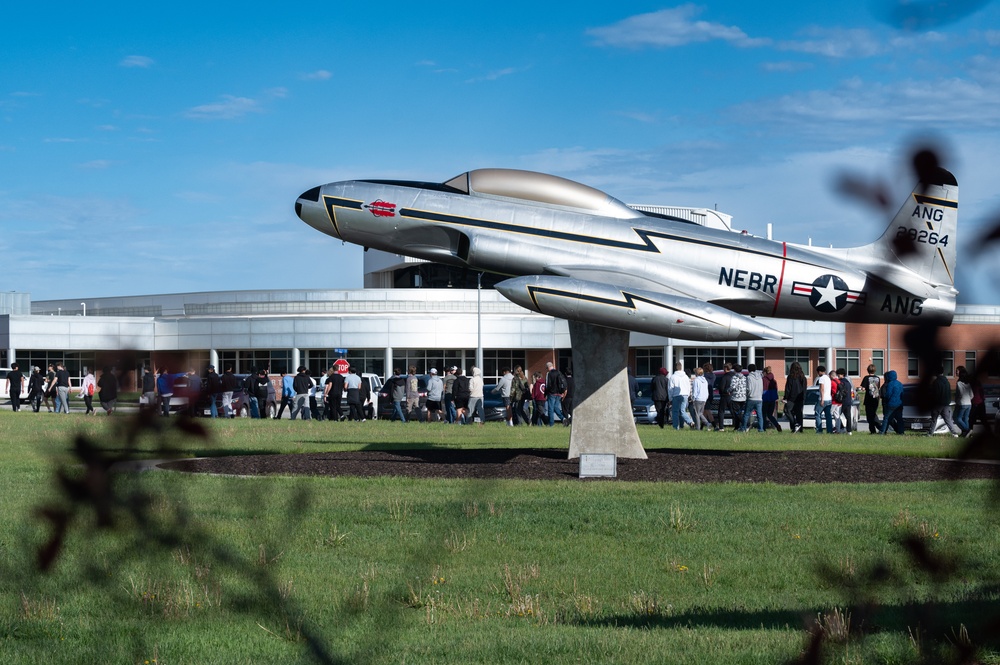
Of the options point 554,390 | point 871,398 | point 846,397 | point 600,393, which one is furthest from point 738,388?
point 600,393

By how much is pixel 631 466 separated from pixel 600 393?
125 centimetres

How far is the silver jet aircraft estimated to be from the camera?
15219 millimetres

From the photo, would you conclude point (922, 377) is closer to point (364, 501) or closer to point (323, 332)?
point (364, 501)

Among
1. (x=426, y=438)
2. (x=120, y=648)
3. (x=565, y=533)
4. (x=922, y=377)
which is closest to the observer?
(x=922, y=377)

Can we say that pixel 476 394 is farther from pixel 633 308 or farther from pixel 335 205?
pixel 633 308

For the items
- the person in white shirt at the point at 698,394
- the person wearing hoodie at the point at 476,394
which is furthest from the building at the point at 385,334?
the person in white shirt at the point at 698,394

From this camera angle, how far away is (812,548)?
9477 millimetres

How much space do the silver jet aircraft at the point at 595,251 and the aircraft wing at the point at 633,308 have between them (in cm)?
2

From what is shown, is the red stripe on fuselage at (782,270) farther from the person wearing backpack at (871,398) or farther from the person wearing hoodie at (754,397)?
the person wearing backpack at (871,398)

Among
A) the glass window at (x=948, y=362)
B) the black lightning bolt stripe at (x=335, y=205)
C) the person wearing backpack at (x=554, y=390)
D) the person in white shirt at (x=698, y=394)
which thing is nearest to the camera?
the glass window at (x=948, y=362)

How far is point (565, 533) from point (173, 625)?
4.28 metres

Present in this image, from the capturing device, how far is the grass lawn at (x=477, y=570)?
1.97 meters

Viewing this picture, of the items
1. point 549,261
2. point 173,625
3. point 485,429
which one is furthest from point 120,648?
point 485,429

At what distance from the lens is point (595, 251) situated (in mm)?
15922
